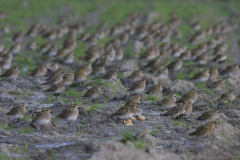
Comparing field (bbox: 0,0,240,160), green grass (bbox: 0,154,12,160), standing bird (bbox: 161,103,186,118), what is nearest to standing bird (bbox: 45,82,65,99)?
field (bbox: 0,0,240,160)

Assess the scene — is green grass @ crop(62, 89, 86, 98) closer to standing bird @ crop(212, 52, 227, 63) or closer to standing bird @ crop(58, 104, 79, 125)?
standing bird @ crop(58, 104, 79, 125)

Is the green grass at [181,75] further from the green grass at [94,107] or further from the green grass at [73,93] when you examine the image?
the green grass at [94,107]

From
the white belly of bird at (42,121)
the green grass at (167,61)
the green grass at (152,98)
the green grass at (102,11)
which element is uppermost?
the green grass at (102,11)

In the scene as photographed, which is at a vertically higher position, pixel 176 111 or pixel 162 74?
pixel 162 74

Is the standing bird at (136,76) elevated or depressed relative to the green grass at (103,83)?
elevated

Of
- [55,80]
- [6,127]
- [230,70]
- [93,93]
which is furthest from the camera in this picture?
[230,70]

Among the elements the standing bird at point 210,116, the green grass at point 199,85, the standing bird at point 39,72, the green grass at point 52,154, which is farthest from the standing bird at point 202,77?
the green grass at point 52,154

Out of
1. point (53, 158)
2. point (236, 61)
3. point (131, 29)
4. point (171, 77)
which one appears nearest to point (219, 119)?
point (53, 158)

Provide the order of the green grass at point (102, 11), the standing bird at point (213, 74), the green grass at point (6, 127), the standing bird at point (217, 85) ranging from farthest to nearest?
the green grass at point (102, 11), the standing bird at point (213, 74), the standing bird at point (217, 85), the green grass at point (6, 127)

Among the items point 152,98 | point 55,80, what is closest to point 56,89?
point 55,80

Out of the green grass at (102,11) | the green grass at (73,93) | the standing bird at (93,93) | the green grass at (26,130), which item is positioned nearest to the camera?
the green grass at (26,130)

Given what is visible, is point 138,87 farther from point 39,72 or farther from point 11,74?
point 11,74

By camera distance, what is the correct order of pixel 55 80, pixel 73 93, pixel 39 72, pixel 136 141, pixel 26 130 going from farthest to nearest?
pixel 39 72 → pixel 55 80 → pixel 73 93 → pixel 26 130 → pixel 136 141

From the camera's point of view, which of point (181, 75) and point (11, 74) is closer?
point (11, 74)
